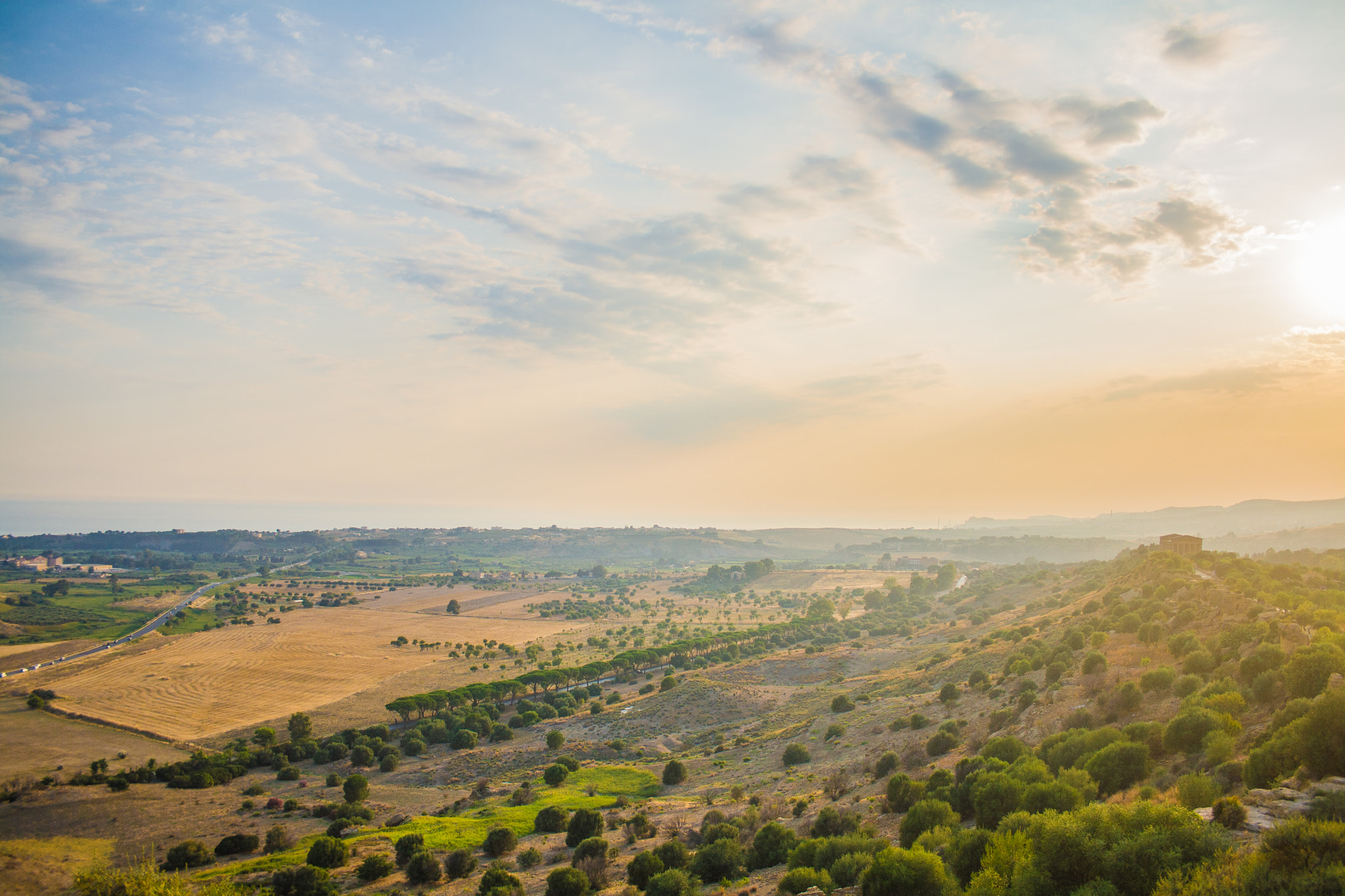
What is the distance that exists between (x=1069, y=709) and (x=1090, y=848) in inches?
850

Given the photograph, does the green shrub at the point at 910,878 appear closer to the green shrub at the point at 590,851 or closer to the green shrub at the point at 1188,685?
the green shrub at the point at 590,851

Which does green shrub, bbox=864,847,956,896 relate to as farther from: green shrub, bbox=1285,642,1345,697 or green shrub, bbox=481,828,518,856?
green shrub, bbox=481,828,518,856

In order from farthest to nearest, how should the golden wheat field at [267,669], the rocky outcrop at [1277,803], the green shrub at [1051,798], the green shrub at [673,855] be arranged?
the golden wheat field at [267,669] → the green shrub at [673,855] → the green shrub at [1051,798] → the rocky outcrop at [1277,803]

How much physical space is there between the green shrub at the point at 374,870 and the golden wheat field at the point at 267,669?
2096 inches

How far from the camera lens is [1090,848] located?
13.7 meters

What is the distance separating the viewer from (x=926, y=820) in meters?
22.0

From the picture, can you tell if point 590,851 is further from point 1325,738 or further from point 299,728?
point 299,728

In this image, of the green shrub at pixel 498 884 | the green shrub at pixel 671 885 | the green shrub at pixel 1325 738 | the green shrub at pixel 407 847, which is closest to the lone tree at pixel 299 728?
the green shrub at pixel 407 847

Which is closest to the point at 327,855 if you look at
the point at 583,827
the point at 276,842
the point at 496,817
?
the point at 276,842

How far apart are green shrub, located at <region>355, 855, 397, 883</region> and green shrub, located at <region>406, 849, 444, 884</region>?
1075 mm

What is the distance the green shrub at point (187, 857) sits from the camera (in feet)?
112

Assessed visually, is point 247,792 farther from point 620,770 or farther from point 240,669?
point 240,669

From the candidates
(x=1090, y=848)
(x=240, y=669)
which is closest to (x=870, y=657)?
(x=1090, y=848)

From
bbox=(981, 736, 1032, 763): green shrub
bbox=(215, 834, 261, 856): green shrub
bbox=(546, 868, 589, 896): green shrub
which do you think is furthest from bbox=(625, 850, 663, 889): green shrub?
bbox=(215, 834, 261, 856): green shrub
